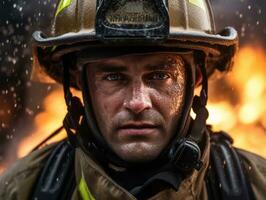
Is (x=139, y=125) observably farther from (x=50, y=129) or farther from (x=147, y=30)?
(x=50, y=129)

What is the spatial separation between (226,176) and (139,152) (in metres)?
0.43

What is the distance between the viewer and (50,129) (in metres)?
6.90

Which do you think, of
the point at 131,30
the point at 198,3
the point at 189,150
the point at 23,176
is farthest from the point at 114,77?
the point at 23,176

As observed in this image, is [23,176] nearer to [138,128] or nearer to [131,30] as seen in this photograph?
[138,128]

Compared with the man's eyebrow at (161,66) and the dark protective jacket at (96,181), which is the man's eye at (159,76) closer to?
the man's eyebrow at (161,66)

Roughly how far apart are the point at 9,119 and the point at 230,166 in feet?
12.9

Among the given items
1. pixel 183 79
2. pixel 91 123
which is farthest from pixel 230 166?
pixel 91 123

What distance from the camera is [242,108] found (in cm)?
684

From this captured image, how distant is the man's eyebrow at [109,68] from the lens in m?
3.57

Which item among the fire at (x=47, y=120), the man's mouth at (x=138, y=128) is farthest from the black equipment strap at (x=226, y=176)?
the fire at (x=47, y=120)

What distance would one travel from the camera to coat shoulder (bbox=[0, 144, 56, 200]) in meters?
3.80

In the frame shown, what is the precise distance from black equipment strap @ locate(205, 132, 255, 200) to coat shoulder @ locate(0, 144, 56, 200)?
884mm

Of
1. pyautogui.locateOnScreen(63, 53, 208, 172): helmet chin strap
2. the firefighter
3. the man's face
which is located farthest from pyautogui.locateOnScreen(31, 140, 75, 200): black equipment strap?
the man's face

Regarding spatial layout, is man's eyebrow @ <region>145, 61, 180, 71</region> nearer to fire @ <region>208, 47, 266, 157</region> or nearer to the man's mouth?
the man's mouth
